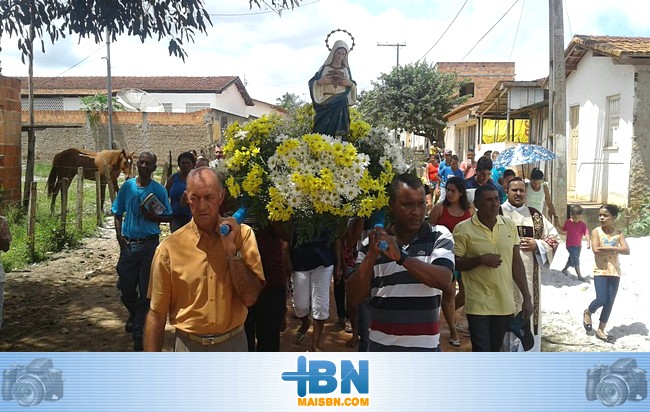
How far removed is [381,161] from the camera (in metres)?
3.05

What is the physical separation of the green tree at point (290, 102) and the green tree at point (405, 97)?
1.33 ft

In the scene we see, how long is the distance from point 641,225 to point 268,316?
2198 mm

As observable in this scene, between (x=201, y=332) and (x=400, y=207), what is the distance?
37.3 inches

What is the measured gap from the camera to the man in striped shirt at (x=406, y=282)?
8.05 ft

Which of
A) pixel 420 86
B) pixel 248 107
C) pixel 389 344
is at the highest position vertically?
pixel 420 86

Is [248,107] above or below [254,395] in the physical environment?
above

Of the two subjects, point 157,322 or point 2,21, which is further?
point 2,21

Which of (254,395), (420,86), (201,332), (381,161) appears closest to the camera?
(201,332)

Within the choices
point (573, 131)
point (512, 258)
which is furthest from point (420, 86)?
point (512, 258)

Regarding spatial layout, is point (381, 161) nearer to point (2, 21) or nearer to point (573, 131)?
point (573, 131)

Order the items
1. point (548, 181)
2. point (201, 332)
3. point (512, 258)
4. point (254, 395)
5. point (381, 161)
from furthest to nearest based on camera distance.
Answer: point (548, 181)
point (512, 258)
point (381, 161)
point (254, 395)
point (201, 332)

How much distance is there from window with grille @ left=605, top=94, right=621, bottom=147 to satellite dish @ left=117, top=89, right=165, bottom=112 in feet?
8.81

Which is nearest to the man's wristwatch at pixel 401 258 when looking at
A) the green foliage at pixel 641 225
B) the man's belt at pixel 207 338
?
the man's belt at pixel 207 338

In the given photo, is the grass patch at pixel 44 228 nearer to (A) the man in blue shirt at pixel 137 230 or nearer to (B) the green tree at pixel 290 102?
(A) the man in blue shirt at pixel 137 230
